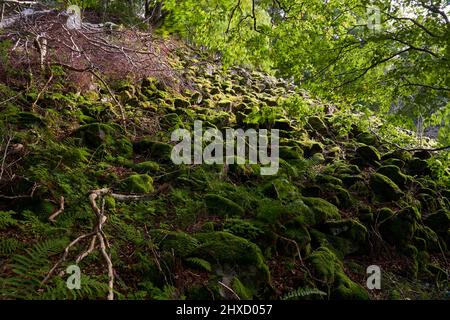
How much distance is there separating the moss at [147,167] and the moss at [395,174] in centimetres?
579

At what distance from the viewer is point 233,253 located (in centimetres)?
430

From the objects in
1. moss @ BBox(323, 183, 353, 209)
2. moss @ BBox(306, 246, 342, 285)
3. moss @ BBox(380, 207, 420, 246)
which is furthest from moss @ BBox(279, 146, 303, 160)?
Result: moss @ BBox(306, 246, 342, 285)

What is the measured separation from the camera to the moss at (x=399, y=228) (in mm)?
6713

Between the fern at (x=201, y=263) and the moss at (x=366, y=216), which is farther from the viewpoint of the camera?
the moss at (x=366, y=216)

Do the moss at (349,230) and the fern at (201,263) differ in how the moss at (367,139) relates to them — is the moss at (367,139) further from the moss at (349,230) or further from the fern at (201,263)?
the fern at (201,263)

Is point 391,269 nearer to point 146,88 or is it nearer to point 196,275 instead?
point 196,275

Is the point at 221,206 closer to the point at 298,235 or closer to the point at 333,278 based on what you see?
the point at 298,235

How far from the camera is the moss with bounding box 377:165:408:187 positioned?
27.6ft

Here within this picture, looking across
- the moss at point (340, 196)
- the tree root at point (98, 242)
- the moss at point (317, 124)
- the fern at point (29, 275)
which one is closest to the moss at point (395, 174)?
the moss at point (340, 196)

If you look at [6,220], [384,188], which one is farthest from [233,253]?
[384,188]

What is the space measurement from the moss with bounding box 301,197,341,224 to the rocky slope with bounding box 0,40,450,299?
3cm

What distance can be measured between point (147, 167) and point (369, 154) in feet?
20.4

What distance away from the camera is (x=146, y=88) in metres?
9.72

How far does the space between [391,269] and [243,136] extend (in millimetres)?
4669
